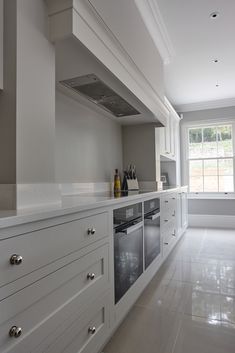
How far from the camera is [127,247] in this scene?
182 centimetres

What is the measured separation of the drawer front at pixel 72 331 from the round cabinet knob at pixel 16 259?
0.26 m

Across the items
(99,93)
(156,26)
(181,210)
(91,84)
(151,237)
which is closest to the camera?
(91,84)

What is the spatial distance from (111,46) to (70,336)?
5.72 feet

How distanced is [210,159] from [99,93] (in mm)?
3964

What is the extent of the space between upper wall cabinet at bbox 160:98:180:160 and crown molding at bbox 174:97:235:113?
43 cm

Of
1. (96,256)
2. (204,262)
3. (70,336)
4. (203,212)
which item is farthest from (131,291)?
(203,212)

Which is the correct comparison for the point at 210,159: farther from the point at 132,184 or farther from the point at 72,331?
the point at 72,331

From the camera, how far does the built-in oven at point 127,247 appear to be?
1.64m

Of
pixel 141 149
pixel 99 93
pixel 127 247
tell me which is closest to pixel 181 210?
pixel 141 149

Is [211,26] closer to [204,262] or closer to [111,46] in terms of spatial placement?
[111,46]

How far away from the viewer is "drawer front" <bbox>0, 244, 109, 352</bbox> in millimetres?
813

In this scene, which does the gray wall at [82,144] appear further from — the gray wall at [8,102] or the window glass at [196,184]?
the window glass at [196,184]

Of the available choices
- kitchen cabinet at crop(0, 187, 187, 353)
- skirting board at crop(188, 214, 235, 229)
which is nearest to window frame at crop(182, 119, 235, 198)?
skirting board at crop(188, 214, 235, 229)

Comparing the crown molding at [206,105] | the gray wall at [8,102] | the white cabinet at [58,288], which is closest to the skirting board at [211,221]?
the crown molding at [206,105]
